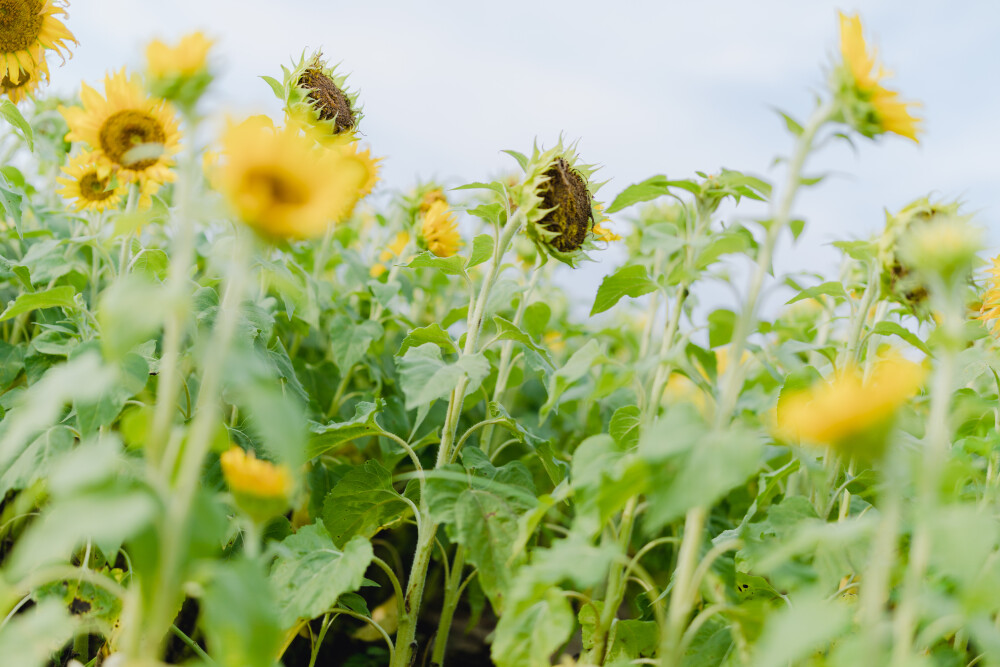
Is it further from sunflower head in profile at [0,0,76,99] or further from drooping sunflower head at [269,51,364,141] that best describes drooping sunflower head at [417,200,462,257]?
sunflower head in profile at [0,0,76,99]

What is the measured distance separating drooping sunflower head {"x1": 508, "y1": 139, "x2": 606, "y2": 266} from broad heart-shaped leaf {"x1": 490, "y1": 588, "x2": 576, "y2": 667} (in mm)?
716

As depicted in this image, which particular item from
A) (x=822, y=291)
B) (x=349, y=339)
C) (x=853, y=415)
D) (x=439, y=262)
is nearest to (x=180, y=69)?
(x=439, y=262)

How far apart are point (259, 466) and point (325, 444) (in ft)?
2.20

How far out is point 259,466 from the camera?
3.09ft

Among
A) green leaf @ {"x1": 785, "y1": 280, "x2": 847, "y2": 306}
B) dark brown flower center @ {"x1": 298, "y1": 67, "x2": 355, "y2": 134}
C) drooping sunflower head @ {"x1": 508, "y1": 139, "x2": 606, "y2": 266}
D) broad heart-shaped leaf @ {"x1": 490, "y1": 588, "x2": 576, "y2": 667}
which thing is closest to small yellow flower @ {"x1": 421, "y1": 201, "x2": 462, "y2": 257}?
dark brown flower center @ {"x1": 298, "y1": 67, "x2": 355, "y2": 134}

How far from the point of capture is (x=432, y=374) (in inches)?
54.4

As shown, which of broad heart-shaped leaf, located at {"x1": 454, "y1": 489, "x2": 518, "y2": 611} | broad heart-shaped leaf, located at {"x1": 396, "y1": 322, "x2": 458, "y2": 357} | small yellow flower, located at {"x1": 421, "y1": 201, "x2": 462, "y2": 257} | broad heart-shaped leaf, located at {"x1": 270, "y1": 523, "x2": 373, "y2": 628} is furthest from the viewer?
small yellow flower, located at {"x1": 421, "y1": 201, "x2": 462, "y2": 257}

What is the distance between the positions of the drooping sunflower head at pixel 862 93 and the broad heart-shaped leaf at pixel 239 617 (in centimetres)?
97

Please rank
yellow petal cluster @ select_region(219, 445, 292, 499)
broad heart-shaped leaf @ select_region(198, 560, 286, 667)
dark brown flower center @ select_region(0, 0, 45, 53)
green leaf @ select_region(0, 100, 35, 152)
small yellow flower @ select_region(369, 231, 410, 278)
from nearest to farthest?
broad heart-shaped leaf @ select_region(198, 560, 286, 667), yellow petal cluster @ select_region(219, 445, 292, 499), green leaf @ select_region(0, 100, 35, 152), dark brown flower center @ select_region(0, 0, 45, 53), small yellow flower @ select_region(369, 231, 410, 278)

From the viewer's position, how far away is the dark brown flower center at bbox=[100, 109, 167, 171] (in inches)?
59.2

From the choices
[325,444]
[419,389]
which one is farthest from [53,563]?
[419,389]

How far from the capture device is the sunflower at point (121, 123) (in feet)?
4.86

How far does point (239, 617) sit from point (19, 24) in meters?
1.89

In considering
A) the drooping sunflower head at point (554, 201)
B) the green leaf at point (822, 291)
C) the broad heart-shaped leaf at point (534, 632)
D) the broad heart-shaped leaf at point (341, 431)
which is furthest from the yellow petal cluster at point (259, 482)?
the green leaf at point (822, 291)
